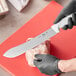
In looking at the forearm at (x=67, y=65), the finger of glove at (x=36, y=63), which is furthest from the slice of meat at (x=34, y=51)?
the forearm at (x=67, y=65)

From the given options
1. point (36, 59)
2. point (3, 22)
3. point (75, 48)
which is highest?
point (3, 22)

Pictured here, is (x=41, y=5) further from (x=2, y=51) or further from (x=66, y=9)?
(x=2, y=51)

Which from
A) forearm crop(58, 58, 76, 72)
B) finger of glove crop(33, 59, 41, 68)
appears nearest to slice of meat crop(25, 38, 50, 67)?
finger of glove crop(33, 59, 41, 68)

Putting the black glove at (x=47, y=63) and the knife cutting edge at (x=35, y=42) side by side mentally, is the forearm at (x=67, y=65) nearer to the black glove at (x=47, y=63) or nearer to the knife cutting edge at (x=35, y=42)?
the black glove at (x=47, y=63)

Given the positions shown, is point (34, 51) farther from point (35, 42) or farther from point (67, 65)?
point (67, 65)

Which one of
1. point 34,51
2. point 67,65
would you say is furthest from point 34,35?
point 67,65

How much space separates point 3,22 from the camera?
125 centimetres

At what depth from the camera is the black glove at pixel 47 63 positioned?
→ 1.04m

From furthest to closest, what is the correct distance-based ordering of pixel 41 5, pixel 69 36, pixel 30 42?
pixel 41 5, pixel 69 36, pixel 30 42

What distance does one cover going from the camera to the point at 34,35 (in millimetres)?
1194

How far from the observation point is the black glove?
1041mm

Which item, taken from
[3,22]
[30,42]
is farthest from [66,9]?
[3,22]

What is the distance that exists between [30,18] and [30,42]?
0.25 metres

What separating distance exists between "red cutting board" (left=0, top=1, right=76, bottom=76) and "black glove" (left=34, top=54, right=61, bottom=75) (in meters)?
0.05
